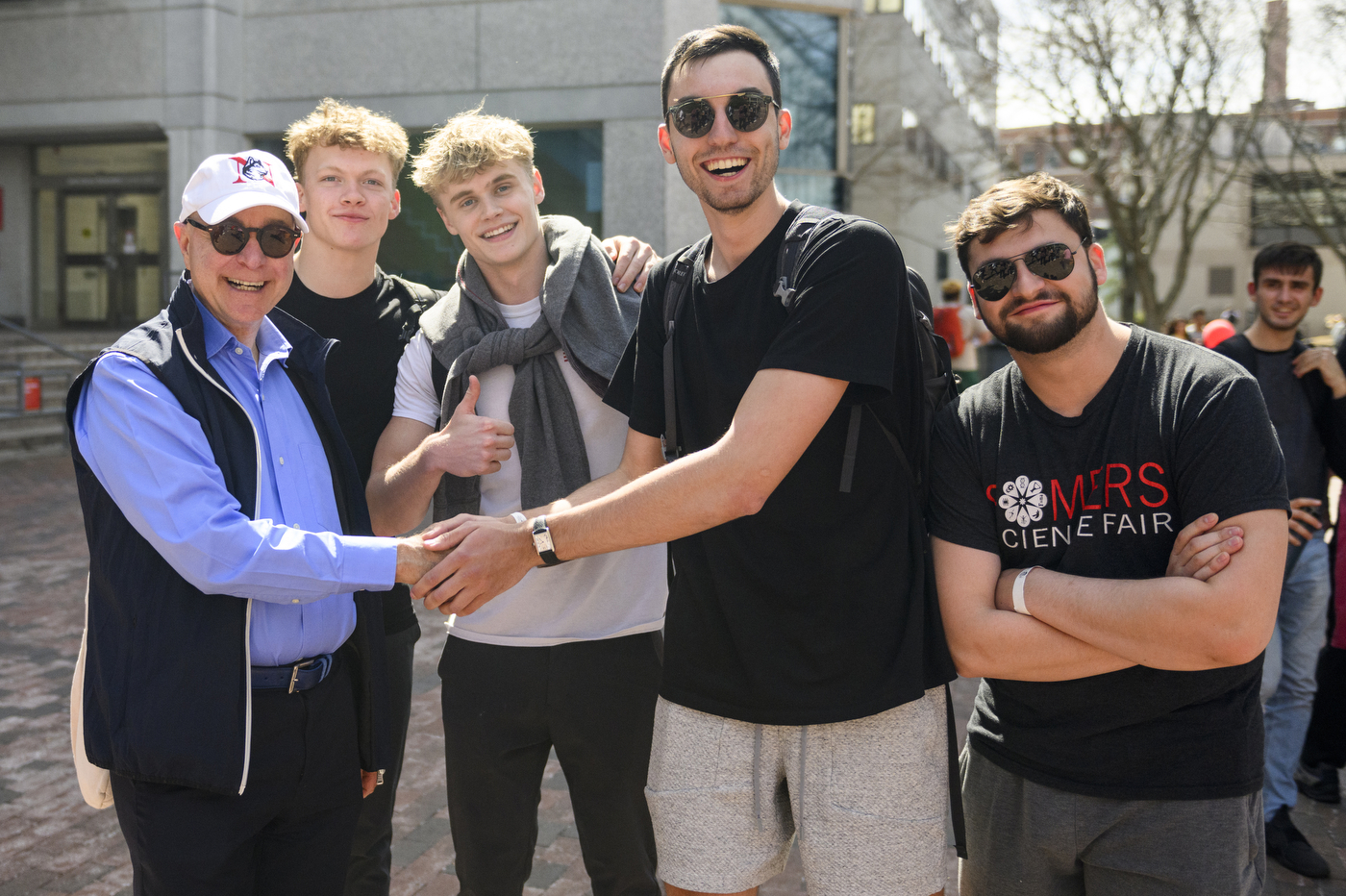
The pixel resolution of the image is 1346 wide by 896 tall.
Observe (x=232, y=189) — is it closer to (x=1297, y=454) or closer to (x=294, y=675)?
(x=294, y=675)

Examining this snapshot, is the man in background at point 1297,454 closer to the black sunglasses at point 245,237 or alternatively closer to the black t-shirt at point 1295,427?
the black t-shirt at point 1295,427

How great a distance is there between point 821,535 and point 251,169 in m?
1.55

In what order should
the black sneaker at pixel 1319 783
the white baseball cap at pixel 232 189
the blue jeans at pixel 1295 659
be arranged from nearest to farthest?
the white baseball cap at pixel 232 189, the blue jeans at pixel 1295 659, the black sneaker at pixel 1319 783

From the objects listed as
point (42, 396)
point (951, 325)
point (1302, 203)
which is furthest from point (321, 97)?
point (1302, 203)

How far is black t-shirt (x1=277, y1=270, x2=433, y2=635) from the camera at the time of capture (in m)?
3.31

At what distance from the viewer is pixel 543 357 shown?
3061 millimetres

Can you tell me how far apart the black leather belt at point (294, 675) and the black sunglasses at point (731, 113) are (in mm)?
1499

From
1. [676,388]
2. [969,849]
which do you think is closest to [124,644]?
[676,388]

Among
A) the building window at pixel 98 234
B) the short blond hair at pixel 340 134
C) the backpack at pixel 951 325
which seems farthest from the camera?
the building window at pixel 98 234

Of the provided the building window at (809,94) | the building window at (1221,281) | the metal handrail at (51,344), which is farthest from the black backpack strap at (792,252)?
the building window at (1221,281)

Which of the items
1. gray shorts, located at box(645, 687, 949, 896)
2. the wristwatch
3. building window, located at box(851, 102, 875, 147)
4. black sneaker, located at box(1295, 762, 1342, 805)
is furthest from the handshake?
building window, located at box(851, 102, 875, 147)

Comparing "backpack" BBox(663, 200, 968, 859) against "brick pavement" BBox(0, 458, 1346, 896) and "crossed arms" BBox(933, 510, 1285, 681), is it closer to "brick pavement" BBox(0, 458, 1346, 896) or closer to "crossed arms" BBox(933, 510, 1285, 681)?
"crossed arms" BBox(933, 510, 1285, 681)

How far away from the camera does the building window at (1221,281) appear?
189 feet

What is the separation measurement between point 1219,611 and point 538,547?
4.92ft
